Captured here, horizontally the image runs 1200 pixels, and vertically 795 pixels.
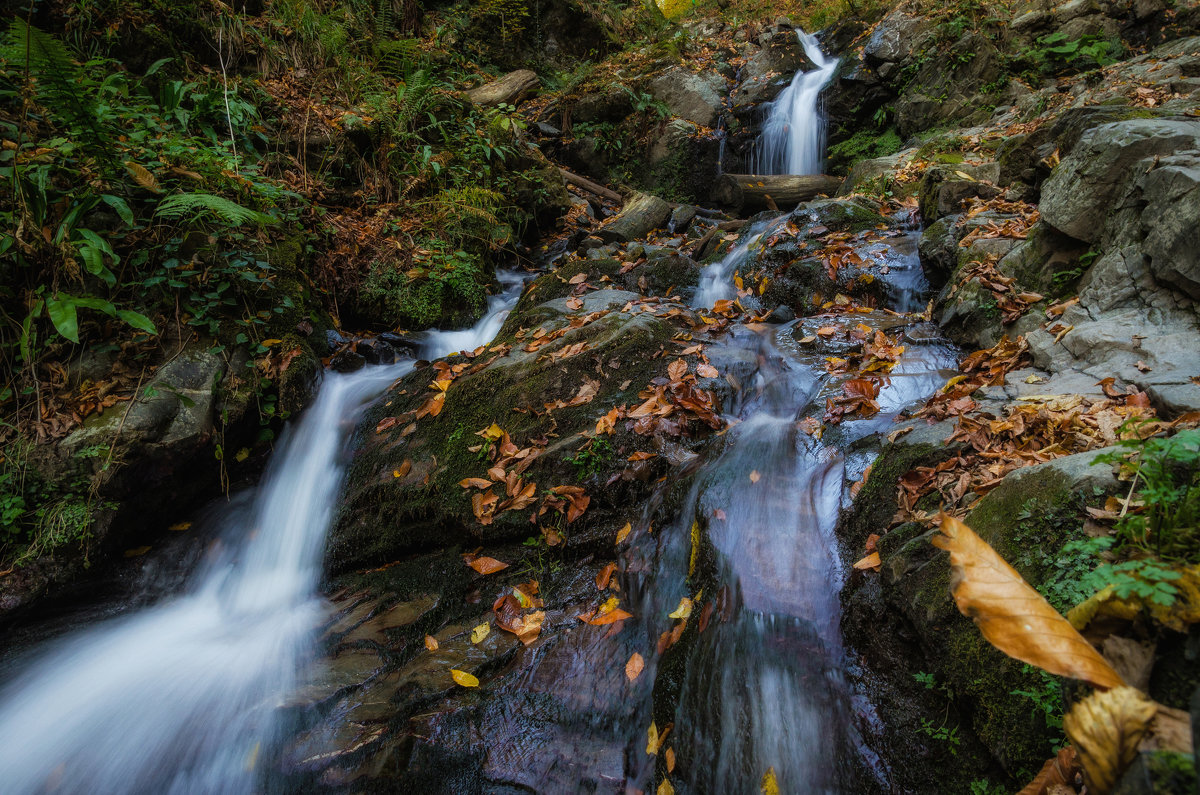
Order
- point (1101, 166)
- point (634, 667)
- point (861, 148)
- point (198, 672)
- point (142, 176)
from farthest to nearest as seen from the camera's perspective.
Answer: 1. point (861, 148)
2. point (142, 176)
3. point (1101, 166)
4. point (198, 672)
5. point (634, 667)

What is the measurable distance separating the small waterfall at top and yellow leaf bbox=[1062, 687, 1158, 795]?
11773 mm

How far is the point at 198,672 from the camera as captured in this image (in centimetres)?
313

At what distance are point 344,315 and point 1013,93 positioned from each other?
11083 mm

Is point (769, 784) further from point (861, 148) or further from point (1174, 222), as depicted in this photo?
point (861, 148)

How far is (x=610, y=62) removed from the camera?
13445 millimetres

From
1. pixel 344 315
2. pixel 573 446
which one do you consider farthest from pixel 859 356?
pixel 344 315

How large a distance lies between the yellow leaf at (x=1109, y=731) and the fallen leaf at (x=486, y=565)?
2639 mm

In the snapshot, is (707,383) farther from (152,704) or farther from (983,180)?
(983,180)

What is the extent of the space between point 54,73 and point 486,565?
4597 millimetres

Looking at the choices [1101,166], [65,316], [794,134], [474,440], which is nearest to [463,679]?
[474,440]

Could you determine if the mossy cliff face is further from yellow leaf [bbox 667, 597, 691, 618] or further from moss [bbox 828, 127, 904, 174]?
moss [bbox 828, 127, 904, 174]

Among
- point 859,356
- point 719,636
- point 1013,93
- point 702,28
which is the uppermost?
point 702,28

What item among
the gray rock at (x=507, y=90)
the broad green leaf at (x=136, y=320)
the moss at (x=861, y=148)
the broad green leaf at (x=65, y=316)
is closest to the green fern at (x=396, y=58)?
the gray rock at (x=507, y=90)

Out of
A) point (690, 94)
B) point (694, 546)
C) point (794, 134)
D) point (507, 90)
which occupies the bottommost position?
point (694, 546)
